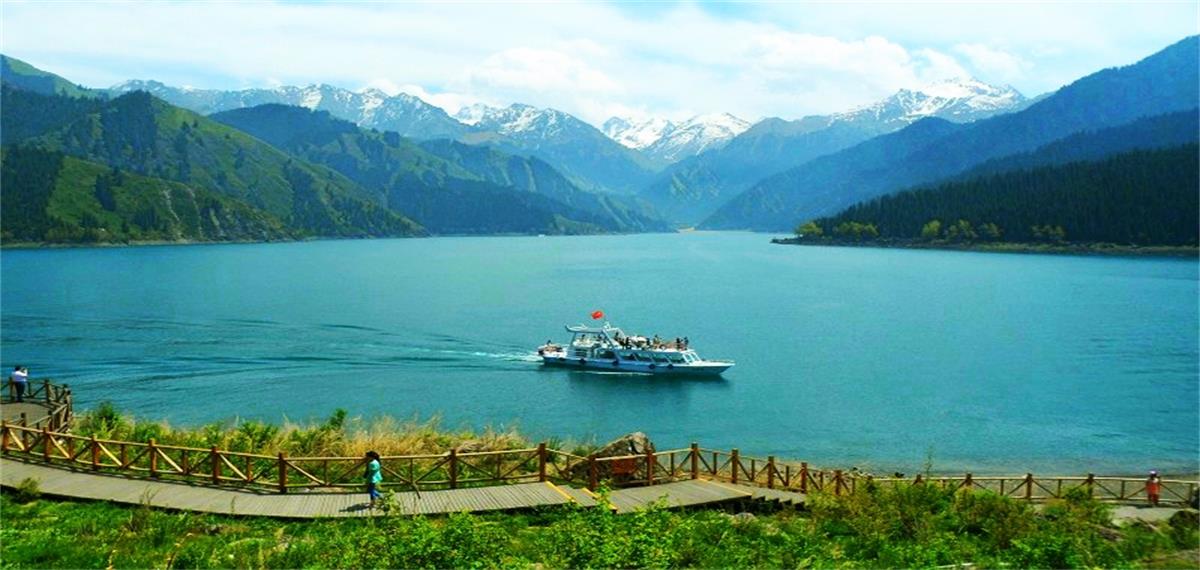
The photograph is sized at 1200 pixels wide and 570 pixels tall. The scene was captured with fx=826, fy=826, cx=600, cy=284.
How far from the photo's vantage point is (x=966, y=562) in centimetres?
2198

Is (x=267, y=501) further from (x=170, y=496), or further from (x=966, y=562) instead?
(x=966, y=562)

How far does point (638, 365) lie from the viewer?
289 feet

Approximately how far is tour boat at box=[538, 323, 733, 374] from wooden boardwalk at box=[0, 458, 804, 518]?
179 feet

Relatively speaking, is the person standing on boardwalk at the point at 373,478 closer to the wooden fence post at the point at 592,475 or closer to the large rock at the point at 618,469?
the wooden fence post at the point at 592,475

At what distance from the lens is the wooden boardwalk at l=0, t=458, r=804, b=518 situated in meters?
27.0

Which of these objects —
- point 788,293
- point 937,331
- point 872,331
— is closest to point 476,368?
point 872,331

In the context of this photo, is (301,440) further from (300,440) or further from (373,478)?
(373,478)

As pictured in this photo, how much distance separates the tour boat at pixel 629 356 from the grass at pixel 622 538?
187ft

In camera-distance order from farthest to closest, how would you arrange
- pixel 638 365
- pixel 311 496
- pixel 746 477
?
pixel 638 365, pixel 746 477, pixel 311 496

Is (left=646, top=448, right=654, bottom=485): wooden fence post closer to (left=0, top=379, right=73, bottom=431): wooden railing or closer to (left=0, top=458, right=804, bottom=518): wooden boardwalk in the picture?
(left=0, top=458, right=804, bottom=518): wooden boardwalk

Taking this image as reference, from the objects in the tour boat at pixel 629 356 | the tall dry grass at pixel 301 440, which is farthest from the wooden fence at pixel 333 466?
the tour boat at pixel 629 356

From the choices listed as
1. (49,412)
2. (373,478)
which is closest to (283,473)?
(373,478)

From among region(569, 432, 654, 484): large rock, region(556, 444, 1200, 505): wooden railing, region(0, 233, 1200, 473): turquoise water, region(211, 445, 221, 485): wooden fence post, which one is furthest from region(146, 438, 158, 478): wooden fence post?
region(0, 233, 1200, 473): turquoise water

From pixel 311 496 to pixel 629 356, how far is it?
62.5 meters
